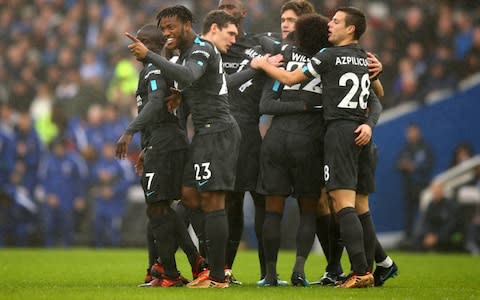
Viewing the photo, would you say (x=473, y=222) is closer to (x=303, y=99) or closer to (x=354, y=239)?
(x=303, y=99)

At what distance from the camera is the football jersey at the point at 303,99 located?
9234mm

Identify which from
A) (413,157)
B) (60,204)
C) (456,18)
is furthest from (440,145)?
(60,204)

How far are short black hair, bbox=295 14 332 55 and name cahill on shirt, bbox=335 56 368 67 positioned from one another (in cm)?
48

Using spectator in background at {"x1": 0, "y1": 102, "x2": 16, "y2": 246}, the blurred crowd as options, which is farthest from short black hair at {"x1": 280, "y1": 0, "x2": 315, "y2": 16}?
spectator in background at {"x1": 0, "y1": 102, "x2": 16, "y2": 246}

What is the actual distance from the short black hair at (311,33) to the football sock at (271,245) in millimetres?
1617

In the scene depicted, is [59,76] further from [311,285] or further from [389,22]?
[311,285]

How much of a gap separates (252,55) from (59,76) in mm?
11604

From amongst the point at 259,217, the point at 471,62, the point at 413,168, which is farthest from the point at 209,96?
the point at 471,62

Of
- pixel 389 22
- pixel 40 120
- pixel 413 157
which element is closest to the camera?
pixel 413 157

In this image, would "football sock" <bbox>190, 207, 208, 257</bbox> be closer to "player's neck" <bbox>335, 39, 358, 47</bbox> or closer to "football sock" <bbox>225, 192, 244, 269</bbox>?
"football sock" <bbox>225, 192, 244, 269</bbox>

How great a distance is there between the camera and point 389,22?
18.7 meters

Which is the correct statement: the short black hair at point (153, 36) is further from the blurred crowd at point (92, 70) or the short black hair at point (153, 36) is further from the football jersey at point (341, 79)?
the blurred crowd at point (92, 70)

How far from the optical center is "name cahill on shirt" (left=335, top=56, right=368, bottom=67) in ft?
29.0

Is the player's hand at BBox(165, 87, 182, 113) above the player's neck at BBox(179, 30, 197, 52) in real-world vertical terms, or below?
below
